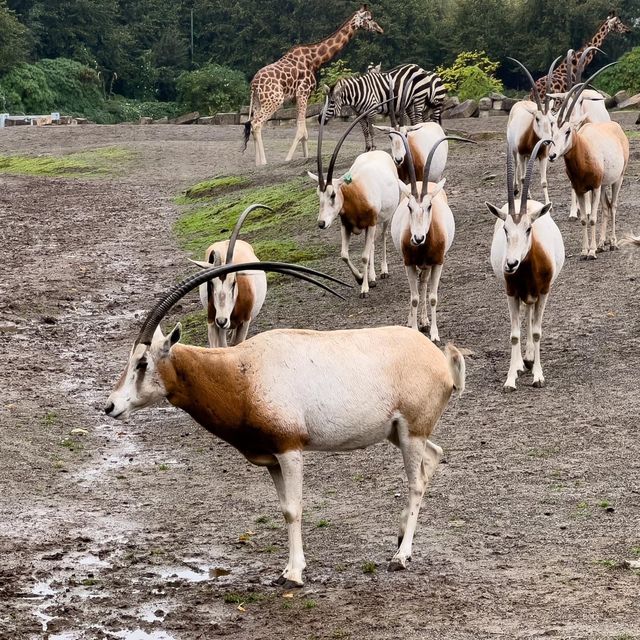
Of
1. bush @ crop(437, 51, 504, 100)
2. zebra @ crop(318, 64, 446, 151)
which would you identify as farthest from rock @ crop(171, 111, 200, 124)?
zebra @ crop(318, 64, 446, 151)

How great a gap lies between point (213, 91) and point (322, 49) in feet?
54.5

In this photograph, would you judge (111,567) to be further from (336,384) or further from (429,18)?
(429,18)

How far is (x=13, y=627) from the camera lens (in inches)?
219

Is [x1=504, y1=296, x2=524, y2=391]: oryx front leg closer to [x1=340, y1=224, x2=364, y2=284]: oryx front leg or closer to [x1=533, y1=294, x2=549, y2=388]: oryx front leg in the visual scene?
[x1=533, y1=294, x2=549, y2=388]: oryx front leg

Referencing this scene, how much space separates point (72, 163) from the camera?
28016 mm

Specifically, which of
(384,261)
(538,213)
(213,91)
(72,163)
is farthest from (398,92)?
(213,91)

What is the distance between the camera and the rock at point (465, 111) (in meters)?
29.5

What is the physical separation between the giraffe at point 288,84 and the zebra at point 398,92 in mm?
906

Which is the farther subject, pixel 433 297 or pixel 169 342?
pixel 433 297

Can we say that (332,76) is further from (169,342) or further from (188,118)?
(169,342)

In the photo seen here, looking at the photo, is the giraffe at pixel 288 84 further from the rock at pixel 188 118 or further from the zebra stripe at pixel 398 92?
the rock at pixel 188 118

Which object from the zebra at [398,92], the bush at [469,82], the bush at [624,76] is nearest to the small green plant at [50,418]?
the zebra at [398,92]

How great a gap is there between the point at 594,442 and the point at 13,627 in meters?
3.96

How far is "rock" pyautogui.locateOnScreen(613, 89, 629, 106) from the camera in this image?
29484 millimetres
